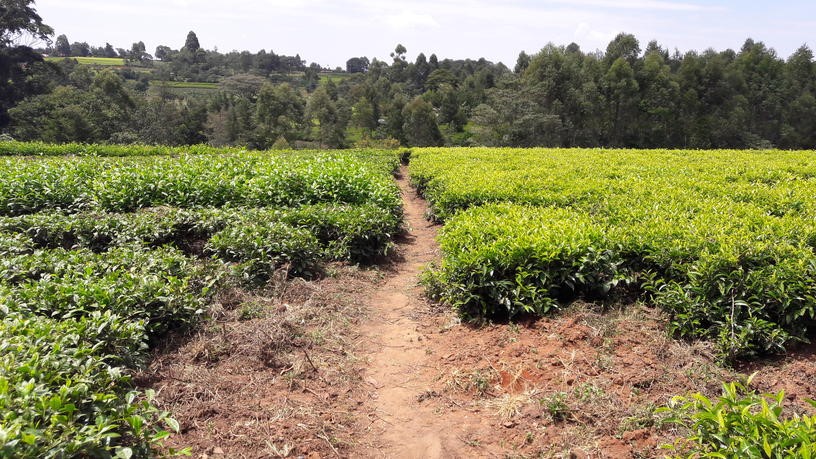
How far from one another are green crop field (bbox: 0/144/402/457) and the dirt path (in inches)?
47.4

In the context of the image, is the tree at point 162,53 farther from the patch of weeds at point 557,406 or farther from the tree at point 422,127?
the patch of weeds at point 557,406

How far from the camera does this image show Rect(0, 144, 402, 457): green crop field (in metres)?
2.45

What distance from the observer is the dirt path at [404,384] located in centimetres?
309

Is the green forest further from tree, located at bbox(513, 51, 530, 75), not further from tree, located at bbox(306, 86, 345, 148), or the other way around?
tree, located at bbox(513, 51, 530, 75)

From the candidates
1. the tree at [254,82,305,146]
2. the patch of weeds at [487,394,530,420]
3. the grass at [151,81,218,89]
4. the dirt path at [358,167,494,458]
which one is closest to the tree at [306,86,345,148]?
the tree at [254,82,305,146]

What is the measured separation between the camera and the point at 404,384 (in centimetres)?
378

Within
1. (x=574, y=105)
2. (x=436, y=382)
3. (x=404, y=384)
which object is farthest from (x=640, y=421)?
(x=574, y=105)

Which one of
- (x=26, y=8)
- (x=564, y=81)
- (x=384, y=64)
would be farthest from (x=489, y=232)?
(x=384, y=64)

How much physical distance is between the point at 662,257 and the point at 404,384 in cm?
263

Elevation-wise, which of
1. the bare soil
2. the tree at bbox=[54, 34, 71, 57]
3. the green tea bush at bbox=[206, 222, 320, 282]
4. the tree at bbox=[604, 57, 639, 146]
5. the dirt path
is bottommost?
the dirt path

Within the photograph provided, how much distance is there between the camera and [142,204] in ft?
25.4

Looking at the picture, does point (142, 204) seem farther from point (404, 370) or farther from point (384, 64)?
point (384, 64)

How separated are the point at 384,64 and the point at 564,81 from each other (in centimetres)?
6899

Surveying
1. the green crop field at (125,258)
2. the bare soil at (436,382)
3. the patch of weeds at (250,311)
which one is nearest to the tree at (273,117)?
the green crop field at (125,258)
